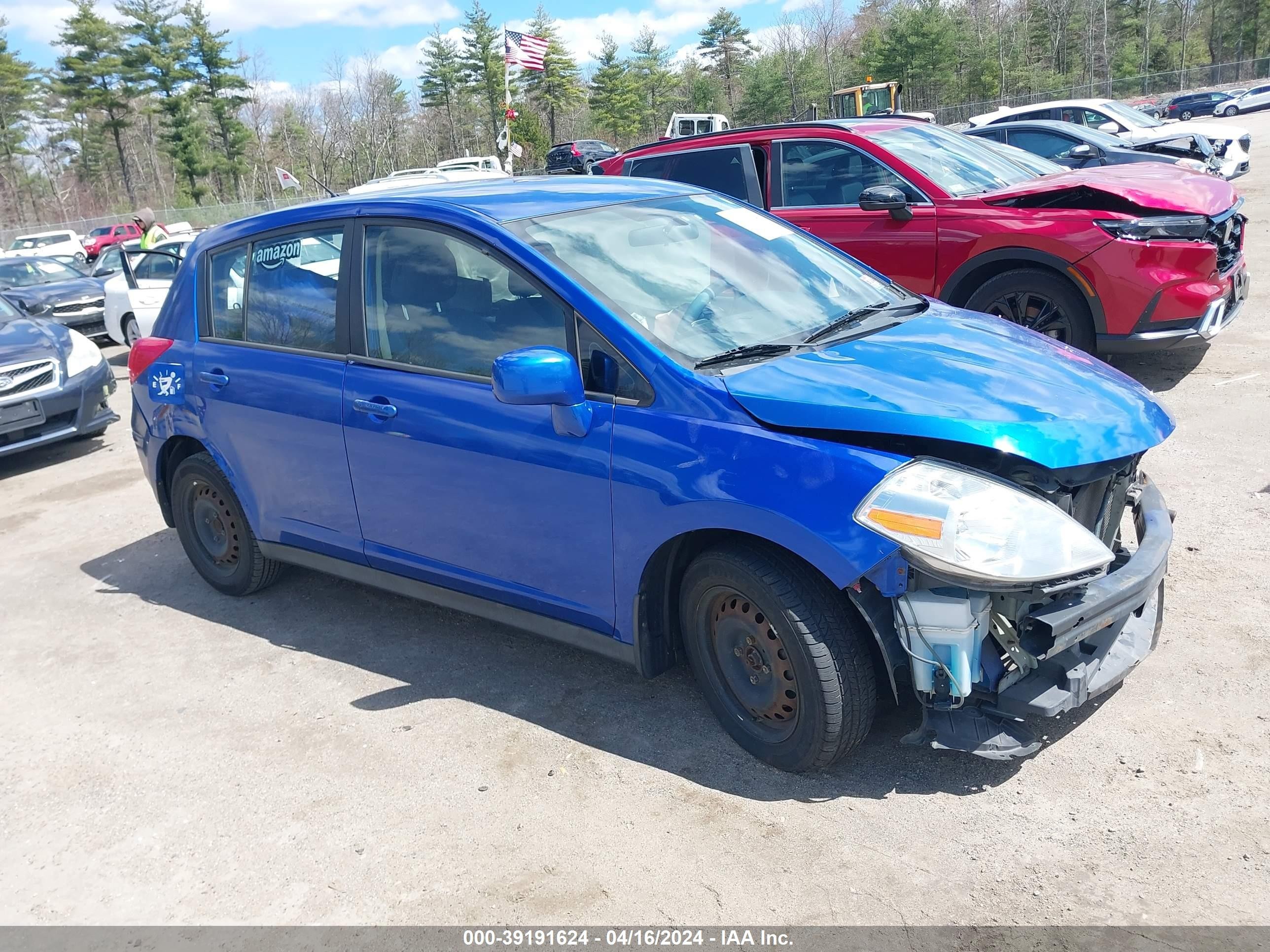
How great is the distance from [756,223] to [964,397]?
1.55 meters

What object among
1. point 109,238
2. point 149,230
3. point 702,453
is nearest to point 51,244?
point 109,238

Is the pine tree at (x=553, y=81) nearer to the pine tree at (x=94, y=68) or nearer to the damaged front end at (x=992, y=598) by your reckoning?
the pine tree at (x=94, y=68)

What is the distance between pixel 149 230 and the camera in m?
14.4

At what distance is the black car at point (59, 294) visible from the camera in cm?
1483

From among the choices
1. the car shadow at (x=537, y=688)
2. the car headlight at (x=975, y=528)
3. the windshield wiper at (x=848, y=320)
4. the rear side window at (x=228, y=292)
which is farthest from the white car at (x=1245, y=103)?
the car headlight at (x=975, y=528)

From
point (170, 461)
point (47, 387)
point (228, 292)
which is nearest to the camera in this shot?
point (228, 292)

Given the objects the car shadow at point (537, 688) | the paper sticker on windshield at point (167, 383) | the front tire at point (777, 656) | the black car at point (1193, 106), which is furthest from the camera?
the black car at point (1193, 106)

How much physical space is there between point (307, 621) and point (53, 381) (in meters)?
4.96

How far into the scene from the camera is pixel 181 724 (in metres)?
4.00

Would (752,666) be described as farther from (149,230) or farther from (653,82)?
(653,82)

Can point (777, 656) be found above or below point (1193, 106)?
below

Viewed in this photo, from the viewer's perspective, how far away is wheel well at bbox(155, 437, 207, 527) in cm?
508

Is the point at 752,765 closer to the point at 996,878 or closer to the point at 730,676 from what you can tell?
the point at 730,676

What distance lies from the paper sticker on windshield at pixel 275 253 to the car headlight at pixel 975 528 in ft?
9.41
